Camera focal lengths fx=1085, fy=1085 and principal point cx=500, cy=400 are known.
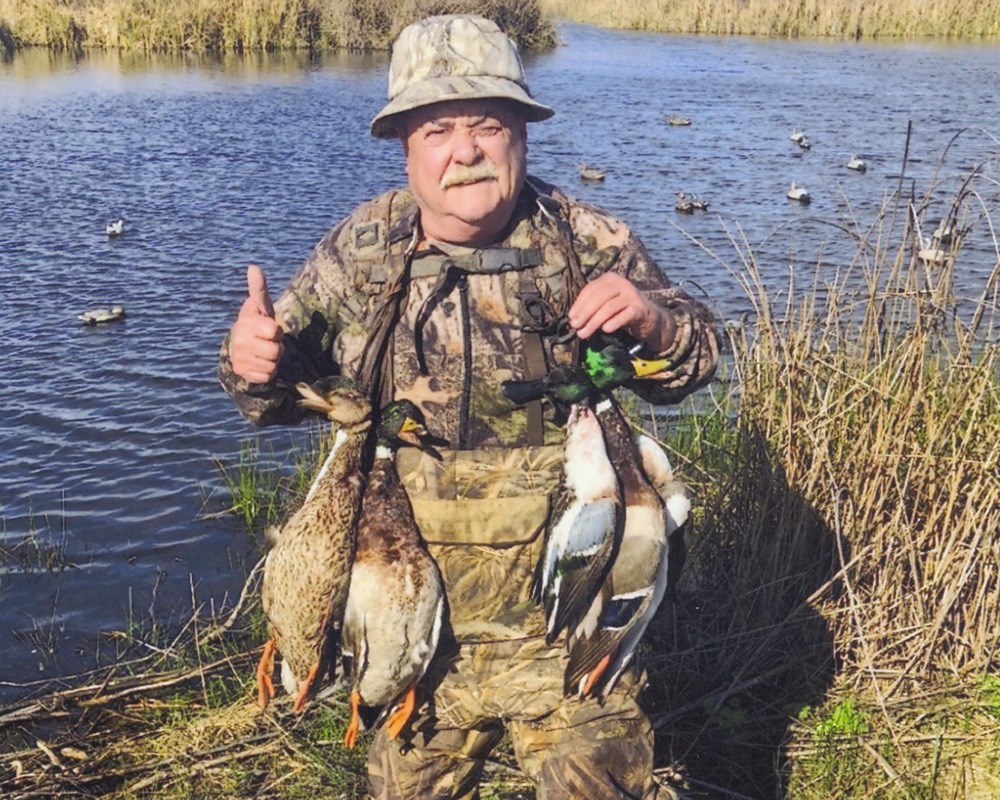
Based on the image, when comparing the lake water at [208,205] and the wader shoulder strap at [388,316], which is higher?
the wader shoulder strap at [388,316]

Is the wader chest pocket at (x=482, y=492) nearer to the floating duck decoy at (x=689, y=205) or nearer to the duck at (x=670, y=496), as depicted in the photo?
the duck at (x=670, y=496)

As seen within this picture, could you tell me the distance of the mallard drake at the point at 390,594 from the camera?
8.98ft

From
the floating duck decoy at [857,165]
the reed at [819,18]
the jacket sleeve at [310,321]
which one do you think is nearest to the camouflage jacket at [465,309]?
the jacket sleeve at [310,321]

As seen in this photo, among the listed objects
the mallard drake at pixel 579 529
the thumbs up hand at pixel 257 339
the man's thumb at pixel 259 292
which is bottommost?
the mallard drake at pixel 579 529

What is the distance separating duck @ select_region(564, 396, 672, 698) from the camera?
8.98 feet

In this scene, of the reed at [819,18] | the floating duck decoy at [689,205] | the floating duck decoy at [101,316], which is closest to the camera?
the floating duck decoy at [101,316]

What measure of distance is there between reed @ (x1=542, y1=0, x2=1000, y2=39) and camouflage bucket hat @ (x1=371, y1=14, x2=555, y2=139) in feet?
106

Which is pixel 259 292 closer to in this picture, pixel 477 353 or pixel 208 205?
pixel 477 353

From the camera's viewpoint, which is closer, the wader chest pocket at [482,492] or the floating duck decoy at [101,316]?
the wader chest pocket at [482,492]

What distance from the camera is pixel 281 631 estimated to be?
2.80m

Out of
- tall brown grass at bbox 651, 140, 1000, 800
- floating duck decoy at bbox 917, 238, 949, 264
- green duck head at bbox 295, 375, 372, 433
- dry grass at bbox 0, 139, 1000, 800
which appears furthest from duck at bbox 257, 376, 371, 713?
floating duck decoy at bbox 917, 238, 949, 264

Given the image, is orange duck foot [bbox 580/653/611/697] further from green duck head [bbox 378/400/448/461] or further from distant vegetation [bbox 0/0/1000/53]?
distant vegetation [bbox 0/0/1000/53]

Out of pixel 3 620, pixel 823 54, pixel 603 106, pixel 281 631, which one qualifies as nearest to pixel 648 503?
pixel 281 631

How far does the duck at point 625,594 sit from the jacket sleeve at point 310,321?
0.83 meters
